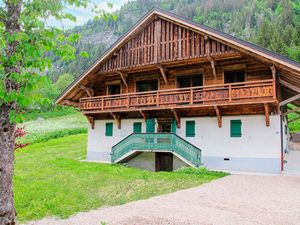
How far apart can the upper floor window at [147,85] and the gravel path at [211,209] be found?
10577 millimetres

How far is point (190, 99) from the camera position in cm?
1720

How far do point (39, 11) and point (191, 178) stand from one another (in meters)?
11.1

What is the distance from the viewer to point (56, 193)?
10.6 metres

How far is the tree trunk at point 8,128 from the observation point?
17.3 feet

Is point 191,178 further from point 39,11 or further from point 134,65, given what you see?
point 39,11

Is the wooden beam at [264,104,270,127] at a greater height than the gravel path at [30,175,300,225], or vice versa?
the wooden beam at [264,104,270,127]

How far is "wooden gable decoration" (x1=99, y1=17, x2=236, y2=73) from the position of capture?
57.2 ft

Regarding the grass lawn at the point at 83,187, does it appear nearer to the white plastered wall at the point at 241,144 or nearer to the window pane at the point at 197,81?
the white plastered wall at the point at 241,144

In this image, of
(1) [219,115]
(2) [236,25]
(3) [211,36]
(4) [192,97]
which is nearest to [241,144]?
(1) [219,115]

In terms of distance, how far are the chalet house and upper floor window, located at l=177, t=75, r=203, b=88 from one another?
0.23 feet

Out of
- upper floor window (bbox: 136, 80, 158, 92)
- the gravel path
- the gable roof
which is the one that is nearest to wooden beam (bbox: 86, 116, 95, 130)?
the gable roof

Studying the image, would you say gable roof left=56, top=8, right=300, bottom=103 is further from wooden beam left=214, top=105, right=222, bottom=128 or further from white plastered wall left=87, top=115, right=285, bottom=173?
wooden beam left=214, top=105, right=222, bottom=128

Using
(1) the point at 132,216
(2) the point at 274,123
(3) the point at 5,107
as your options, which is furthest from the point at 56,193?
(2) the point at 274,123

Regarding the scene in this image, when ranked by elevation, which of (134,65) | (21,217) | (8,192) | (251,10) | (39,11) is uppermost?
(251,10)
